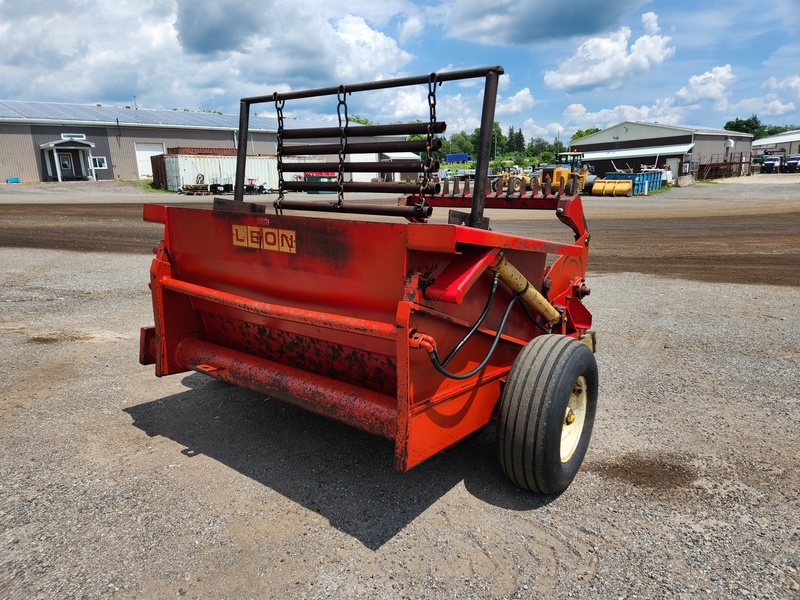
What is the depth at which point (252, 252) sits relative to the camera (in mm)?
3350

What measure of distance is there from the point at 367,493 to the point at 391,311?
105 cm

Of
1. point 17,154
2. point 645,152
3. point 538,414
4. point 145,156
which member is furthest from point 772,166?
point 538,414

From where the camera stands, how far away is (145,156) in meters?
44.2

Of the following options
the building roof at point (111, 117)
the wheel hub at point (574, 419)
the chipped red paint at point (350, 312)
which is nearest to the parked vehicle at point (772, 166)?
the building roof at point (111, 117)

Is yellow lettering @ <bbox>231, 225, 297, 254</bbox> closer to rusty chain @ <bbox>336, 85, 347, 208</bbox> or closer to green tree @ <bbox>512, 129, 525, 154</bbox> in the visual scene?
rusty chain @ <bbox>336, 85, 347, 208</bbox>

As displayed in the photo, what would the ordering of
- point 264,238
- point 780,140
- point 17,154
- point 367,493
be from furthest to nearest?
point 780,140, point 17,154, point 264,238, point 367,493

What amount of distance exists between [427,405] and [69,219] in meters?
17.1

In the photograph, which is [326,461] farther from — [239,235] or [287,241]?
[239,235]

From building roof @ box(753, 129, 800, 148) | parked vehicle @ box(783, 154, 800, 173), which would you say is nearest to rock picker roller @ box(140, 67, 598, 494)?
parked vehicle @ box(783, 154, 800, 173)

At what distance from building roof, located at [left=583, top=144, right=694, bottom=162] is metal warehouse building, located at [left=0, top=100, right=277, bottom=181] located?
31753 mm

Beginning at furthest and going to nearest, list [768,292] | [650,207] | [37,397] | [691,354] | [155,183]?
[155,183] → [650,207] → [768,292] → [691,354] → [37,397]

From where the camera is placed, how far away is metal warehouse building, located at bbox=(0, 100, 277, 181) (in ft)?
130

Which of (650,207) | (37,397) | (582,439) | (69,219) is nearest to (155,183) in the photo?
(69,219)

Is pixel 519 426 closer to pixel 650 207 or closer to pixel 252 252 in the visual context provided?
pixel 252 252
